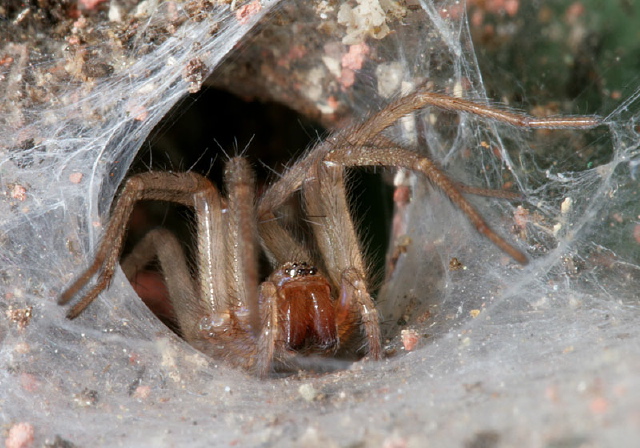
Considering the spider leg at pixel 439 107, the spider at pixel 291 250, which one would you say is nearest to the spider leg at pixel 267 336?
the spider at pixel 291 250

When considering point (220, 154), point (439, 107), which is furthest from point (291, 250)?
point (220, 154)

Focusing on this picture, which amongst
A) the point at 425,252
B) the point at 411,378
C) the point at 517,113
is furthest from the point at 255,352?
the point at 517,113

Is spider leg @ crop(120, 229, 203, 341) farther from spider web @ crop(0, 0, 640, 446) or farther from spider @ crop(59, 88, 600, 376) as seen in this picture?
spider web @ crop(0, 0, 640, 446)

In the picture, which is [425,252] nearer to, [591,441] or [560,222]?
[560,222]

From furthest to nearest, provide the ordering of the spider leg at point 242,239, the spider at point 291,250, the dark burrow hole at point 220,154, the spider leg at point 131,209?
the dark burrow hole at point 220,154
the spider at point 291,250
the spider leg at point 131,209
the spider leg at point 242,239

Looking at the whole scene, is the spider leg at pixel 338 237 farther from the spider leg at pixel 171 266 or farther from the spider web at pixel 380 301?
the spider leg at pixel 171 266

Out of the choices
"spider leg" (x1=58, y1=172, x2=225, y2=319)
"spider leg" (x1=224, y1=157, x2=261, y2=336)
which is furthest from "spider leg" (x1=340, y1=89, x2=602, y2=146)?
"spider leg" (x1=58, y1=172, x2=225, y2=319)

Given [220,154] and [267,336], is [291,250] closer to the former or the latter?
[267,336]
